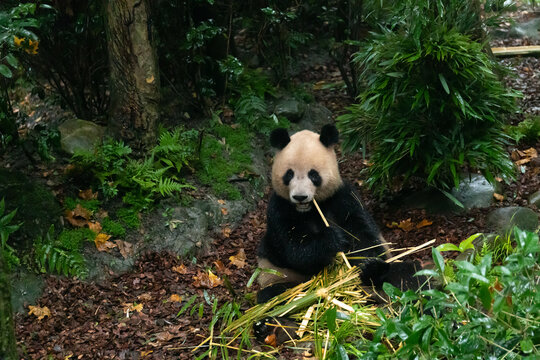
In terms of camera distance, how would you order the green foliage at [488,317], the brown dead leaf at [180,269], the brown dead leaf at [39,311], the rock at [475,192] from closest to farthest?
the green foliage at [488,317]
the brown dead leaf at [39,311]
the brown dead leaf at [180,269]
the rock at [475,192]

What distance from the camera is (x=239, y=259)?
5887 millimetres

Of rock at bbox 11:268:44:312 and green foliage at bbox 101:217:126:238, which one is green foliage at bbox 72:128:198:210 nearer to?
green foliage at bbox 101:217:126:238

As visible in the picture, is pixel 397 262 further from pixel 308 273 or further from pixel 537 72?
pixel 537 72

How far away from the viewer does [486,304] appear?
252 cm

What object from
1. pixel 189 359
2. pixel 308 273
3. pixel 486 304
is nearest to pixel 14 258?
pixel 189 359

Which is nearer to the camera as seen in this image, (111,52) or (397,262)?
(397,262)

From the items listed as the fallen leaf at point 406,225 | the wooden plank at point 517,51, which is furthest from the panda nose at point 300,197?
the wooden plank at point 517,51

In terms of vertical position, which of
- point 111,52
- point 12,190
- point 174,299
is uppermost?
point 111,52

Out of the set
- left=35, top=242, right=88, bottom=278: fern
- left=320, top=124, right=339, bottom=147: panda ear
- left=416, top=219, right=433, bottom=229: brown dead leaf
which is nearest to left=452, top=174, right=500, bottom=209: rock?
left=416, top=219, right=433, bottom=229: brown dead leaf

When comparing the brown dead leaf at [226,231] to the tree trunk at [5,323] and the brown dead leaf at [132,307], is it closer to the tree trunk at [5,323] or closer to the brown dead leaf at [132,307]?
the brown dead leaf at [132,307]

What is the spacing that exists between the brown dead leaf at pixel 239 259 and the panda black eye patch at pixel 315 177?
1617mm

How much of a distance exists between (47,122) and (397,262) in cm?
481

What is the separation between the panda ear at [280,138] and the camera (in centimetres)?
468

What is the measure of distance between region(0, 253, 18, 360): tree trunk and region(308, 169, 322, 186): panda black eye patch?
7.92ft
